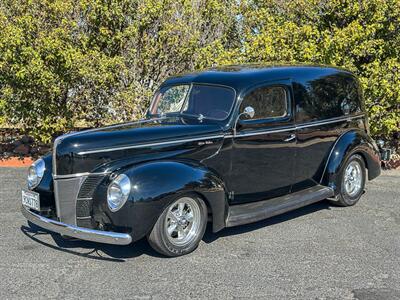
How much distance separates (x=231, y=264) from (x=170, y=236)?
64cm

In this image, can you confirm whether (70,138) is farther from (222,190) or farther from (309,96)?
(309,96)

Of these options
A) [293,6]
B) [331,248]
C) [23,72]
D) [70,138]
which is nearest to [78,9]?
[23,72]

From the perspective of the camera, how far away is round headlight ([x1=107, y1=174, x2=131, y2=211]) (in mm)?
4059

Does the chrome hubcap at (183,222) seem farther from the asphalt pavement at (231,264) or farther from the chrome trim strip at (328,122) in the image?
the chrome trim strip at (328,122)

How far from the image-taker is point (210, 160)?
15.9ft

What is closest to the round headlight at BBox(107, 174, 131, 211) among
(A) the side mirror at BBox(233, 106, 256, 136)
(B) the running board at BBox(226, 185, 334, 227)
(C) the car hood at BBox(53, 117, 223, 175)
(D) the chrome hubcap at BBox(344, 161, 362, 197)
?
(C) the car hood at BBox(53, 117, 223, 175)

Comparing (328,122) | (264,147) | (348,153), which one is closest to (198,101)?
(264,147)

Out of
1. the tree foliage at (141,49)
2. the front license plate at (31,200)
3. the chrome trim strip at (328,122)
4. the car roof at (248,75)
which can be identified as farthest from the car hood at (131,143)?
the tree foliage at (141,49)

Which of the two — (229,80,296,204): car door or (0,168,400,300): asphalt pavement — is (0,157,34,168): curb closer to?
(0,168,400,300): asphalt pavement

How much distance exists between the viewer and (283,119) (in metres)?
5.44

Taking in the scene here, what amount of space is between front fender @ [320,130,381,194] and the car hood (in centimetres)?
→ 181

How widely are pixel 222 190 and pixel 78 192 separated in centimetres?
142

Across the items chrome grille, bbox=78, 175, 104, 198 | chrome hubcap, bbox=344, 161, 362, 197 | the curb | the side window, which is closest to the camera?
chrome grille, bbox=78, 175, 104, 198

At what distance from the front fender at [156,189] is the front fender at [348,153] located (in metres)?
1.99
